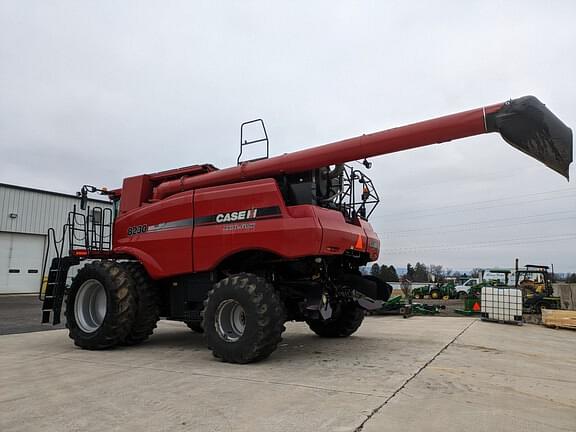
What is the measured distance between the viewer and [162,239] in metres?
8.34

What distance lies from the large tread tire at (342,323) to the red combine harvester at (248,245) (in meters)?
0.03

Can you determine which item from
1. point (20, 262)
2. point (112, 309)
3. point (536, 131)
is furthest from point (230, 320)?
point (20, 262)

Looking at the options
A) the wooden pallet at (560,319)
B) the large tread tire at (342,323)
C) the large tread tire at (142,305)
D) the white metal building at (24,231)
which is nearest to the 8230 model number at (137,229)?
the large tread tire at (142,305)

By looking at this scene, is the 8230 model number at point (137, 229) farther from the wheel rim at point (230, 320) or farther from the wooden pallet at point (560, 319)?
the wooden pallet at point (560, 319)

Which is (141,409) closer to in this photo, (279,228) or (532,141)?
(279,228)

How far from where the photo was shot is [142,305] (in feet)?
27.2

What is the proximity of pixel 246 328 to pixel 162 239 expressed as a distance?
2594mm

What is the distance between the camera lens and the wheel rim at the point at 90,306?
873cm

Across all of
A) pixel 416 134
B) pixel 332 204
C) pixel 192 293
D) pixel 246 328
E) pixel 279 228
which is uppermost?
pixel 416 134

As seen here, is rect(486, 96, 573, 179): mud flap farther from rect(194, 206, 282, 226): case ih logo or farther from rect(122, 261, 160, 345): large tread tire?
rect(122, 261, 160, 345): large tread tire

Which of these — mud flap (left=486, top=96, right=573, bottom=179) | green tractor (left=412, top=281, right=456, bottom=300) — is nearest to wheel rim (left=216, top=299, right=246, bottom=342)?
mud flap (left=486, top=96, right=573, bottom=179)

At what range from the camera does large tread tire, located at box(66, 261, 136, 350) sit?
799cm

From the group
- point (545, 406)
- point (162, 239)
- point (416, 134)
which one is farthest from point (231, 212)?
point (545, 406)

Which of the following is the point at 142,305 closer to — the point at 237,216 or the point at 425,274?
the point at 237,216
